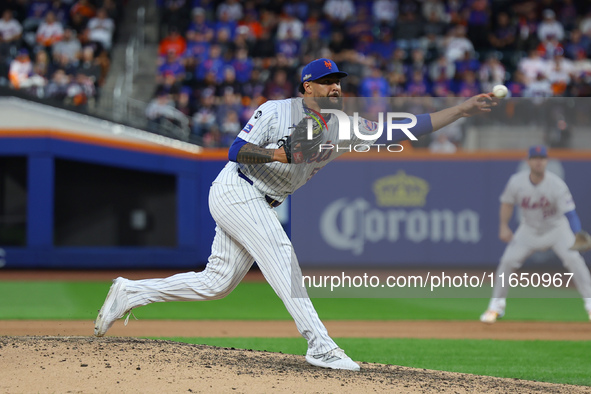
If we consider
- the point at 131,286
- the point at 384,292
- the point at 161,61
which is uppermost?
the point at 161,61

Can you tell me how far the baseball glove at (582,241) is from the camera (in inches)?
324

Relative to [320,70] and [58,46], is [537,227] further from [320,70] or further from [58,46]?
[58,46]

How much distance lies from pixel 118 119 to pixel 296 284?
1087cm

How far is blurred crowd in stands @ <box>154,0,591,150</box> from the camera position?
15.0 m

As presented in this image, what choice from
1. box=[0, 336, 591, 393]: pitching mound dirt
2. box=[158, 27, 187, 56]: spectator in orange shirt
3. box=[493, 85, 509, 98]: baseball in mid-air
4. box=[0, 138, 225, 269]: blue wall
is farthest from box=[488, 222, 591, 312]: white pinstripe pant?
box=[158, 27, 187, 56]: spectator in orange shirt

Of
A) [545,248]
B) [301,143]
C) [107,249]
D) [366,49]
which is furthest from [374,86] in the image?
[301,143]

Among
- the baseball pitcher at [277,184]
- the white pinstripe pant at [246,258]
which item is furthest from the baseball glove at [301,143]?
the white pinstripe pant at [246,258]

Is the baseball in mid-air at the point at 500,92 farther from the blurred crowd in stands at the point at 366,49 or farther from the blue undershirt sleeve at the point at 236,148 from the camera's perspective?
the blurred crowd in stands at the point at 366,49

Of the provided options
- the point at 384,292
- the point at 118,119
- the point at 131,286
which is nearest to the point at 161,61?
the point at 118,119

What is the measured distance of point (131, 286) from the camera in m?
5.17

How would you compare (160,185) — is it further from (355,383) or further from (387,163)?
(355,383)

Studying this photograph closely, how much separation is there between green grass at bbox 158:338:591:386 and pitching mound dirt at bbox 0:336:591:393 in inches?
34.3

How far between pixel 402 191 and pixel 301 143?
9.59m

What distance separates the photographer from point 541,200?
28.8 ft
